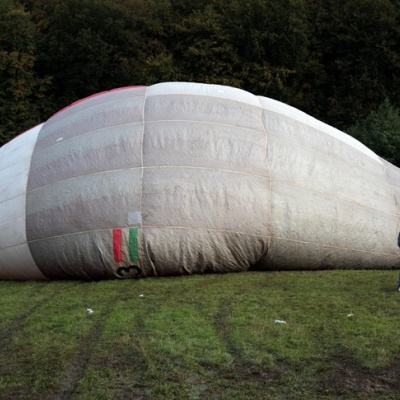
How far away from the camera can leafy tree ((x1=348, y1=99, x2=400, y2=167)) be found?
23422 mm

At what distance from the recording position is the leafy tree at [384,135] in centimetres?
2342

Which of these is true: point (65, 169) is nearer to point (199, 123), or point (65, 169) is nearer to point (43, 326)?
point (199, 123)

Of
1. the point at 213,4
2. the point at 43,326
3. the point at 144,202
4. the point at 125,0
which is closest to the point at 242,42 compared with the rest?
the point at 213,4

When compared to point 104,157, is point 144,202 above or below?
below

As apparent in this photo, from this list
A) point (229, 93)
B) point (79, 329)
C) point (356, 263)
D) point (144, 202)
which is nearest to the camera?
point (79, 329)

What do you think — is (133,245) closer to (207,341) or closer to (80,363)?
(207,341)

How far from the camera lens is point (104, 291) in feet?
30.7

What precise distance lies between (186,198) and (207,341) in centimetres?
424

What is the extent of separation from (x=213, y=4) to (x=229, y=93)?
27.4 m

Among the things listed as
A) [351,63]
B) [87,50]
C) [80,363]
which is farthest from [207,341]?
[351,63]

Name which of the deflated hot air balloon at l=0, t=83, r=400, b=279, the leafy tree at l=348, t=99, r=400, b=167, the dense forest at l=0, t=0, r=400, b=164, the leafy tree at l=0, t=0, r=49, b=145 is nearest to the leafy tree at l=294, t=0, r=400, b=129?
the dense forest at l=0, t=0, r=400, b=164

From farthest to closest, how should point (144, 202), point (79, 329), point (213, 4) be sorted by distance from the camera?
point (213, 4), point (144, 202), point (79, 329)

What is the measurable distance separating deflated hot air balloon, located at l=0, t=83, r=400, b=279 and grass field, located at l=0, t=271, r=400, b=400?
867 millimetres

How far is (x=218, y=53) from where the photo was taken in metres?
33.3
